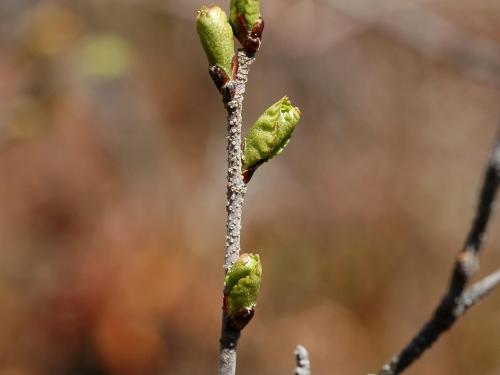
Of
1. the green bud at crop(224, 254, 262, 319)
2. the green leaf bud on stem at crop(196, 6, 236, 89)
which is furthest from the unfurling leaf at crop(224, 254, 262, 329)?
the green leaf bud on stem at crop(196, 6, 236, 89)

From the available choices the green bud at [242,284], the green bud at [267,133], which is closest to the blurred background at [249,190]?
the green bud at [267,133]

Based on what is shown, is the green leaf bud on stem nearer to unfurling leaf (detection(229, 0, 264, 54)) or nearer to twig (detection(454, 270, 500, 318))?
unfurling leaf (detection(229, 0, 264, 54))

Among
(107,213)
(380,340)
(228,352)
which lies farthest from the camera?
(107,213)

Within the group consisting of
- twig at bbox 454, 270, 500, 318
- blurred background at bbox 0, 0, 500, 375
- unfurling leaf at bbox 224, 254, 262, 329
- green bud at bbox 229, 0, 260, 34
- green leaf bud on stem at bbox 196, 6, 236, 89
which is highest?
green bud at bbox 229, 0, 260, 34

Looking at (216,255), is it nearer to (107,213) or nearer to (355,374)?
(107,213)

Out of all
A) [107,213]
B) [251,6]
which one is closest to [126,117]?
[107,213]

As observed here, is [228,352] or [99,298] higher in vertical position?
[228,352]

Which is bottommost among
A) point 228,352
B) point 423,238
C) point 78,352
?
point 78,352
